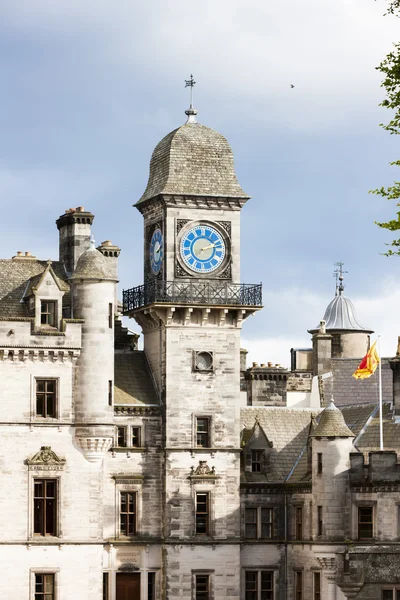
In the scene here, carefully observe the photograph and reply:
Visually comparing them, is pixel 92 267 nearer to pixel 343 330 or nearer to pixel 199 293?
pixel 199 293

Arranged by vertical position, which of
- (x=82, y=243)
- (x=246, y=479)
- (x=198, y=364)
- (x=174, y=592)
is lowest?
(x=174, y=592)

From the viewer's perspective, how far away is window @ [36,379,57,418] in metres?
77.1

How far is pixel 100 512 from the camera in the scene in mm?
77125

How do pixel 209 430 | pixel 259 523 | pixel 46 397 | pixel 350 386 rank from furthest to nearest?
pixel 350 386 < pixel 259 523 < pixel 209 430 < pixel 46 397

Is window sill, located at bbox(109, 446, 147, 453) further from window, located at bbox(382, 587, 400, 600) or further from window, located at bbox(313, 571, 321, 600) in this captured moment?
window, located at bbox(382, 587, 400, 600)

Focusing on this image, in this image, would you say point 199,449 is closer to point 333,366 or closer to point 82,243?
point 82,243

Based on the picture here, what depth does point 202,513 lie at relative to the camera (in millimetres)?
80250

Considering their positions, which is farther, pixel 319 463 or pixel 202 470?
pixel 202 470

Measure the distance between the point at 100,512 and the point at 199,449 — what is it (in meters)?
5.98

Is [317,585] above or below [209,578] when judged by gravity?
below

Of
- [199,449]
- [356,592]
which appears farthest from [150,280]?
[356,592]

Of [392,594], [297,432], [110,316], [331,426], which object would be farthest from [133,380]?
[392,594]

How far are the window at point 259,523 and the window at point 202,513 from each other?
2.60 metres

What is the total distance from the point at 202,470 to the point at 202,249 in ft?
34.0
